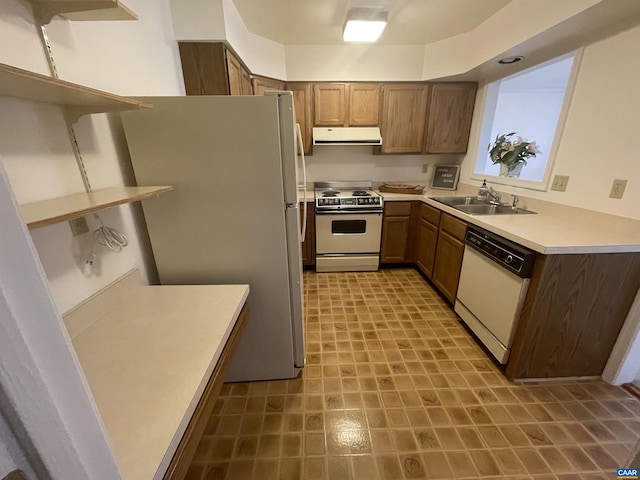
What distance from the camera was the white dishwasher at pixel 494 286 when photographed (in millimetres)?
1589

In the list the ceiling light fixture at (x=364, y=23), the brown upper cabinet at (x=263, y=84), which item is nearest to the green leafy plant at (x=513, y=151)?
the ceiling light fixture at (x=364, y=23)

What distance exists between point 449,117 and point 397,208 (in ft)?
4.05

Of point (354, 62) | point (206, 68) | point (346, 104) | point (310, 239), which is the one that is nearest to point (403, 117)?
point (346, 104)

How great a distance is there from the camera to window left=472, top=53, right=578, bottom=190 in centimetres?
216

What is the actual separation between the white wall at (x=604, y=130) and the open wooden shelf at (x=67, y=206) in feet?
8.68

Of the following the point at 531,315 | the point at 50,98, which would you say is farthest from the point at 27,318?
the point at 531,315

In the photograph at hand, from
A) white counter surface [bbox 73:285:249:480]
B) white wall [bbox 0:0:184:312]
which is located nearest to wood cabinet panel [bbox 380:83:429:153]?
white wall [bbox 0:0:184:312]

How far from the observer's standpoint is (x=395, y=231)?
314 cm

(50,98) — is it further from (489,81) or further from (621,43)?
(489,81)

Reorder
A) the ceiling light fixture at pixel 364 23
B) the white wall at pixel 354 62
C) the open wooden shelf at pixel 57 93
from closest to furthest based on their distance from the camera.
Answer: the open wooden shelf at pixel 57 93 < the ceiling light fixture at pixel 364 23 < the white wall at pixel 354 62

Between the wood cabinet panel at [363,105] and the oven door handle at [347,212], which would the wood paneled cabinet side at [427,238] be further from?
the wood cabinet panel at [363,105]

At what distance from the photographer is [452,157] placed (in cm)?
342

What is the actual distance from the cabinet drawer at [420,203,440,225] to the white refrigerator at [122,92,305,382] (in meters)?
1.75

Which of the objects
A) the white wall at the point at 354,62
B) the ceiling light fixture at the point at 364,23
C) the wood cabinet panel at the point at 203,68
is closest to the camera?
the wood cabinet panel at the point at 203,68
